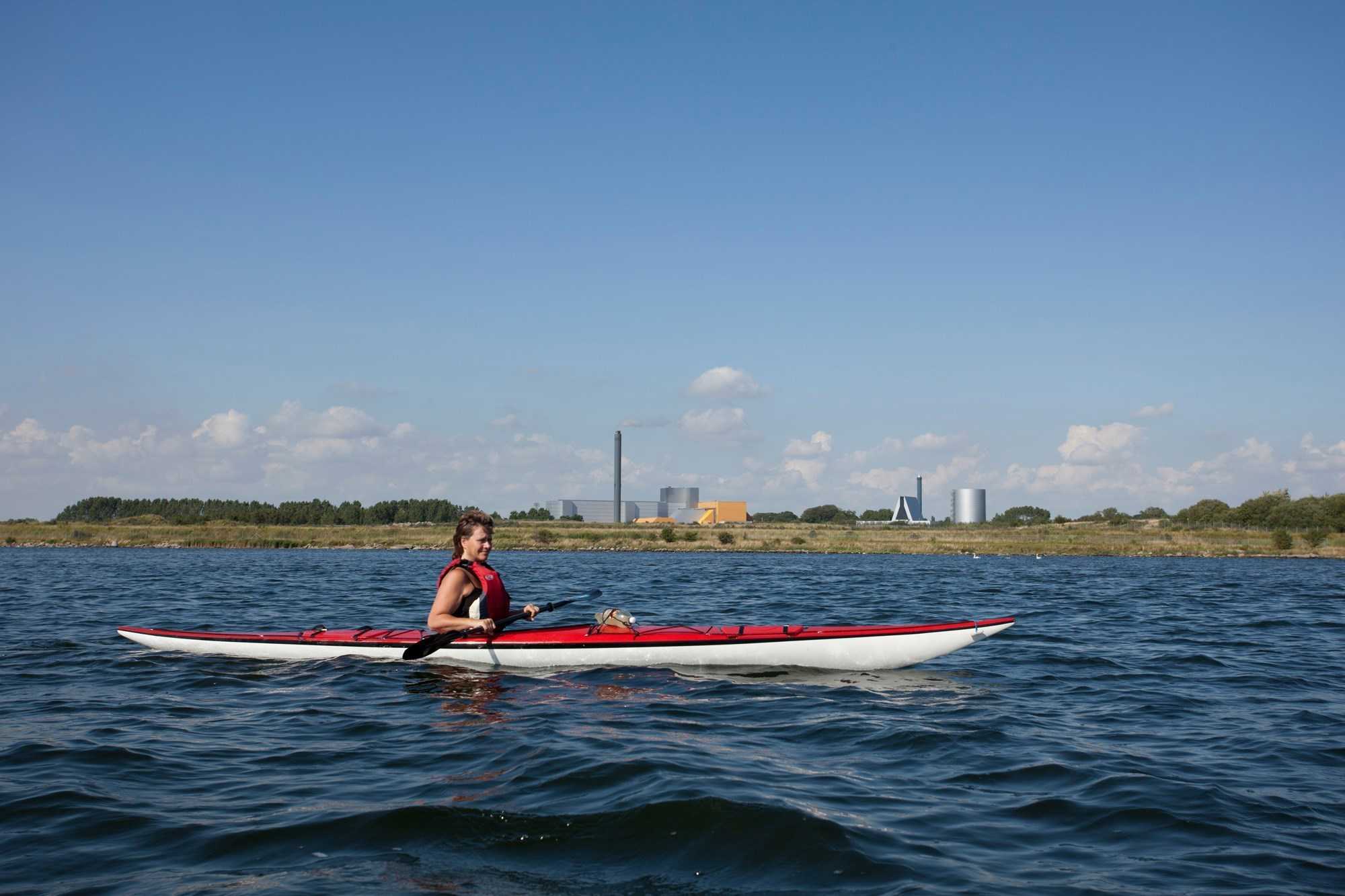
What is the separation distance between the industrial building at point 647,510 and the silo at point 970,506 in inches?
1059

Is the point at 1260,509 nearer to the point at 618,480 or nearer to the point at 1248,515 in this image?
the point at 1248,515

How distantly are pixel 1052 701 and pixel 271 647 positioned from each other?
850cm

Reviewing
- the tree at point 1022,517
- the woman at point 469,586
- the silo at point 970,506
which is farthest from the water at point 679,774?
the silo at point 970,506

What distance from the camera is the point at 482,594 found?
9.74m

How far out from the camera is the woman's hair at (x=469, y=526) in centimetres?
930

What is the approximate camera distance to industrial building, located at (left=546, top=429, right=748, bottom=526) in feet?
351

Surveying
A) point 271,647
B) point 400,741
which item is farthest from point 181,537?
point 400,741

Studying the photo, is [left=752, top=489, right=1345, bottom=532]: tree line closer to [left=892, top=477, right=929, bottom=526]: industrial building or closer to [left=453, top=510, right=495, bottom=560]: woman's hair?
[left=892, top=477, right=929, bottom=526]: industrial building

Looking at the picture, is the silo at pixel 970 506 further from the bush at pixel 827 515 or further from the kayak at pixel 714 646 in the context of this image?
the kayak at pixel 714 646

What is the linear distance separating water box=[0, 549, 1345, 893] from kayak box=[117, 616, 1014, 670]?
0.75 feet

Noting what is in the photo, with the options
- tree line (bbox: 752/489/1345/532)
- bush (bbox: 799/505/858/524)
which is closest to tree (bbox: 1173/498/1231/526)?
tree line (bbox: 752/489/1345/532)

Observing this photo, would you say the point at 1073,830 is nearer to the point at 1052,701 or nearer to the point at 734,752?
the point at 734,752

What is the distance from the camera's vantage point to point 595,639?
9.73m

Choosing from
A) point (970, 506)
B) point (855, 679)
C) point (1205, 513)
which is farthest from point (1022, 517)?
point (855, 679)
